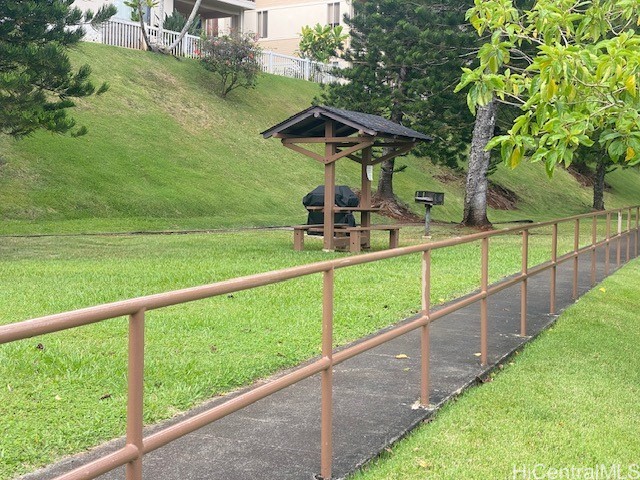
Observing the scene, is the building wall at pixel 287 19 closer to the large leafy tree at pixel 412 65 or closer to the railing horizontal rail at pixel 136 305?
the large leafy tree at pixel 412 65

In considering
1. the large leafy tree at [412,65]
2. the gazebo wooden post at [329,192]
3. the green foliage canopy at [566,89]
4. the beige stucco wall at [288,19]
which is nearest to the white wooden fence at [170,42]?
the large leafy tree at [412,65]

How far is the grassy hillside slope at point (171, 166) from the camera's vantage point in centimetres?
2367

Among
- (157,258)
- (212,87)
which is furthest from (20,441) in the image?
(212,87)

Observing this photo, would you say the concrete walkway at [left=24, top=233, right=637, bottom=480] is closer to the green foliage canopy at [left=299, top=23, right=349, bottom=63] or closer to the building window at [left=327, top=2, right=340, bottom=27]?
the green foliage canopy at [left=299, top=23, right=349, bottom=63]

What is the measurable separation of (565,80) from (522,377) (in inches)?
89.9

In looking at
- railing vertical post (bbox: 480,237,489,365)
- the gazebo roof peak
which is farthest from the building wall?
railing vertical post (bbox: 480,237,489,365)

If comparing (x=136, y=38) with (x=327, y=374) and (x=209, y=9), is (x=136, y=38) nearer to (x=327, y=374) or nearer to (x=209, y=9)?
(x=209, y=9)

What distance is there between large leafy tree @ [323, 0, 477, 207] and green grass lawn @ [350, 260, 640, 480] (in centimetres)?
1869

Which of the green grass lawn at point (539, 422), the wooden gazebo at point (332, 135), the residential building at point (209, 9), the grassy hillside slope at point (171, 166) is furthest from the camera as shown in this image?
the residential building at point (209, 9)

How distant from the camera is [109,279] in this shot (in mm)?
11906

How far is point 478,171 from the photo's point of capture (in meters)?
25.4

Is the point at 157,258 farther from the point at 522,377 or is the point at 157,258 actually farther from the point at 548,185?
the point at 548,185

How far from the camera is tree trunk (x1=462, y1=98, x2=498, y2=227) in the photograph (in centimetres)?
2473

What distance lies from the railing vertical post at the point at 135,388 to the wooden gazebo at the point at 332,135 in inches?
529
